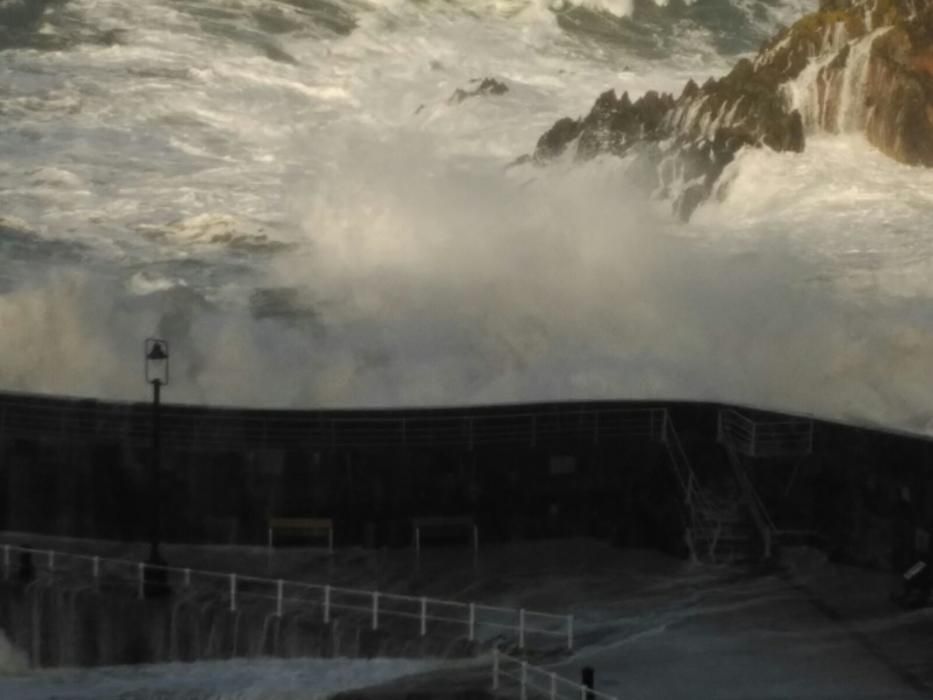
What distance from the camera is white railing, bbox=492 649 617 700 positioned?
1450 centimetres

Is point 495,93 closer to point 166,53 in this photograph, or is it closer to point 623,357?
point 166,53

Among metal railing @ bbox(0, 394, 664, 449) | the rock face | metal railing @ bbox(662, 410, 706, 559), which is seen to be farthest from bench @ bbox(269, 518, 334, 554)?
the rock face

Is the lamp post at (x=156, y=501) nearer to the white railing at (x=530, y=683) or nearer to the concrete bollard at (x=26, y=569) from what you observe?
the concrete bollard at (x=26, y=569)

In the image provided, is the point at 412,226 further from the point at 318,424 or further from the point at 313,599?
the point at 313,599

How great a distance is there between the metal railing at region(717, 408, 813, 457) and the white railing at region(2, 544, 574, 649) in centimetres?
279

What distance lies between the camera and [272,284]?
27.3 meters

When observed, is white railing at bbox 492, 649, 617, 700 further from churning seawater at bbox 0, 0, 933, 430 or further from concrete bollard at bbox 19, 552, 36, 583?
churning seawater at bbox 0, 0, 933, 430

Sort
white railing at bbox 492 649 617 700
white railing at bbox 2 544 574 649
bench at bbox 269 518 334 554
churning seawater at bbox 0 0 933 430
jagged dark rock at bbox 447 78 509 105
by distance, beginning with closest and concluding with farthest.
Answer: white railing at bbox 492 649 617 700 → white railing at bbox 2 544 574 649 → bench at bbox 269 518 334 554 → churning seawater at bbox 0 0 933 430 → jagged dark rock at bbox 447 78 509 105

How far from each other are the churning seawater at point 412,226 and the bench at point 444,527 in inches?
194

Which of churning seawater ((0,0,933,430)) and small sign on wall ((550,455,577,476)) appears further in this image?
churning seawater ((0,0,933,430))

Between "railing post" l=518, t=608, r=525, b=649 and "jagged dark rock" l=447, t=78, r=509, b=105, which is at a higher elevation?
"jagged dark rock" l=447, t=78, r=509, b=105

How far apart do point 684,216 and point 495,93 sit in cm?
518

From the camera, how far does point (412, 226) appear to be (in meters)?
29.9

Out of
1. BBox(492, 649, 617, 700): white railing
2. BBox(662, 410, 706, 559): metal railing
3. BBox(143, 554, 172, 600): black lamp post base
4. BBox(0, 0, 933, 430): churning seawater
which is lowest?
BBox(492, 649, 617, 700): white railing
